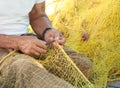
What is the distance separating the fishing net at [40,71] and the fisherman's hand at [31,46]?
0.16 feet

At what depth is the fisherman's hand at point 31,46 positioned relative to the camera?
2.57 metres

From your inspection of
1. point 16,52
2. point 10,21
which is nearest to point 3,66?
point 16,52

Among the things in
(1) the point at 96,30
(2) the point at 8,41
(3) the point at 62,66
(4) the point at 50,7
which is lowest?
(1) the point at 96,30

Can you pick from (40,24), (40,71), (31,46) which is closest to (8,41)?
(31,46)

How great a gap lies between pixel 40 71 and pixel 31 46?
0.23m

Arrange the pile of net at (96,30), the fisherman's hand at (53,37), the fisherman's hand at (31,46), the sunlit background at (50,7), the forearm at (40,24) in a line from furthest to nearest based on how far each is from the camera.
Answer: the sunlit background at (50,7), the pile of net at (96,30), the forearm at (40,24), the fisherman's hand at (53,37), the fisherman's hand at (31,46)

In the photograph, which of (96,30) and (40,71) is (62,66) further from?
(96,30)

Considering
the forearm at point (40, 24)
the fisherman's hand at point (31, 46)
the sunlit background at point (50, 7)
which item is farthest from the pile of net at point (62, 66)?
the sunlit background at point (50, 7)

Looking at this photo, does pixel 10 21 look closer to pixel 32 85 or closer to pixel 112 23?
pixel 32 85

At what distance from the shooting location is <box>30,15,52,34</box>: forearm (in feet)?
10.1

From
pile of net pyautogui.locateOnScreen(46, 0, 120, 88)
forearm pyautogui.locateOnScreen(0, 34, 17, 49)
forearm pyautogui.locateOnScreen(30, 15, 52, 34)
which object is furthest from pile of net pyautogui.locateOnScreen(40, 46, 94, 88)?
pile of net pyautogui.locateOnScreen(46, 0, 120, 88)

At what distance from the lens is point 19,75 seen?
2.36m

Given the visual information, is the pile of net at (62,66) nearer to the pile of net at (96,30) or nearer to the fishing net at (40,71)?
the fishing net at (40,71)

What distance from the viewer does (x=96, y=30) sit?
393 cm
